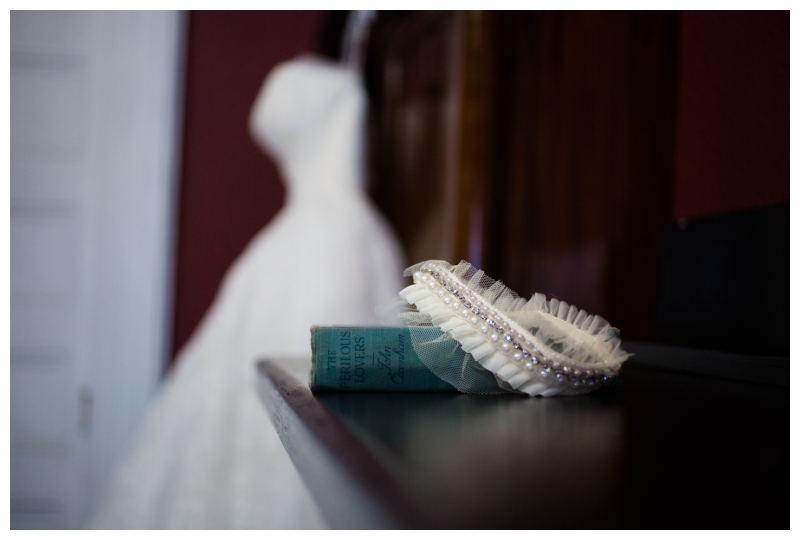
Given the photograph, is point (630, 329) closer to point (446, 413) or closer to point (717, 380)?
point (717, 380)

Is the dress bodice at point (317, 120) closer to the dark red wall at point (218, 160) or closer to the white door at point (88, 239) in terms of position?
the dark red wall at point (218, 160)

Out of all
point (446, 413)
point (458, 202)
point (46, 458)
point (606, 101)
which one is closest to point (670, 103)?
point (606, 101)

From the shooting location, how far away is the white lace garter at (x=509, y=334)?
42 centimetres

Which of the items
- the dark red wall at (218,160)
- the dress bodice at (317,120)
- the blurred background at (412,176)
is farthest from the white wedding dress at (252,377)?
the dark red wall at (218,160)

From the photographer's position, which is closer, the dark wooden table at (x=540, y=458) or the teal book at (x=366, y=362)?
the dark wooden table at (x=540, y=458)

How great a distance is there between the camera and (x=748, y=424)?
0.34 m

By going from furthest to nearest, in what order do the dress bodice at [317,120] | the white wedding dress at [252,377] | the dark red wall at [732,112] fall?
the dress bodice at [317,120]
the white wedding dress at [252,377]
the dark red wall at [732,112]

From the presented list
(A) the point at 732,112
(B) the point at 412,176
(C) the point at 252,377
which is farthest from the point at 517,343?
(B) the point at 412,176

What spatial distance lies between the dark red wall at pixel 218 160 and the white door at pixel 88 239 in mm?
57

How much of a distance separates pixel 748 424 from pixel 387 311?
252 millimetres

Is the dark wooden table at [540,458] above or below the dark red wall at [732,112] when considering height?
below

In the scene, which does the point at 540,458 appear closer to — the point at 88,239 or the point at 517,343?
the point at 517,343

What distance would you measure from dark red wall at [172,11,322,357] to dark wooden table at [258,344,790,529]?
1.66 meters

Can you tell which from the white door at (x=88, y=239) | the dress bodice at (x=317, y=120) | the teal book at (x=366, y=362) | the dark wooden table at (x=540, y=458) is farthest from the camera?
the white door at (x=88, y=239)
